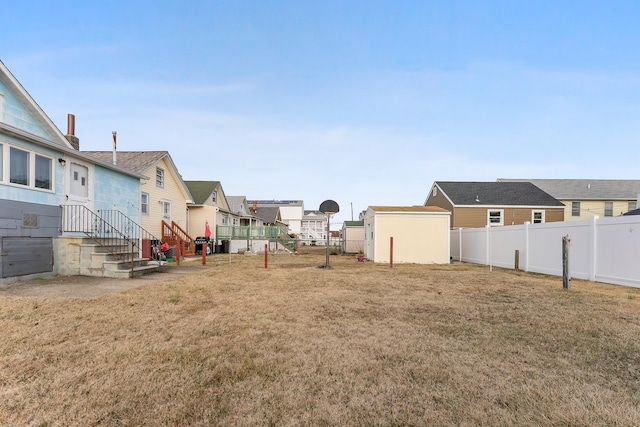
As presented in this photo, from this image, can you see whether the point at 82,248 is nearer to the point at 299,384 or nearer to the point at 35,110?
the point at 35,110

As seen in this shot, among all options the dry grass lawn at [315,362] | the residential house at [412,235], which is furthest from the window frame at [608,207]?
the dry grass lawn at [315,362]

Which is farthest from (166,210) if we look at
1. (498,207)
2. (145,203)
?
(498,207)

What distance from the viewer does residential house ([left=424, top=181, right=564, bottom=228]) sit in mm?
27094

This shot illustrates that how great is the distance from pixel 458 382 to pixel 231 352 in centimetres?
253

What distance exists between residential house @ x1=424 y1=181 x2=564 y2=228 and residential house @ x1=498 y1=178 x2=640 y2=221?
1047cm

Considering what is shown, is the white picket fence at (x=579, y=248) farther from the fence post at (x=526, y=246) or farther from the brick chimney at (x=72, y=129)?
the brick chimney at (x=72, y=129)

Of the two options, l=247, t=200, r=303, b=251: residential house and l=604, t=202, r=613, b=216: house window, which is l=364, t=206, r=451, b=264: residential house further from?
l=604, t=202, r=613, b=216: house window

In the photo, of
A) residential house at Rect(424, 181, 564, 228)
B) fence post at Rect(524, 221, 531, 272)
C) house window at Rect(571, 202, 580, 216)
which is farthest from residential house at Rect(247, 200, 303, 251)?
house window at Rect(571, 202, 580, 216)

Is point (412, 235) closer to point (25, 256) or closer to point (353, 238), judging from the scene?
point (353, 238)

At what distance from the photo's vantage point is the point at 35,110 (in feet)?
Answer: 34.1

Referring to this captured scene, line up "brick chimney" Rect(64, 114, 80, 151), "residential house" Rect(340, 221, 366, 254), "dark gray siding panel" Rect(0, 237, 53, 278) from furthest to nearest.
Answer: "residential house" Rect(340, 221, 366, 254), "brick chimney" Rect(64, 114, 80, 151), "dark gray siding panel" Rect(0, 237, 53, 278)

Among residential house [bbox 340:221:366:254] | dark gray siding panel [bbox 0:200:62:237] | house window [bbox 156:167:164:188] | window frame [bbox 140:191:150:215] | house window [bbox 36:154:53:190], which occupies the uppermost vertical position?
house window [bbox 156:167:164:188]

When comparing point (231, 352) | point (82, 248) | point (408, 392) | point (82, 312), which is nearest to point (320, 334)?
point (231, 352)

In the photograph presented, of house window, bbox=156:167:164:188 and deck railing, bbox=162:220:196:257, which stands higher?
house window, bbox=156:167:164:188
